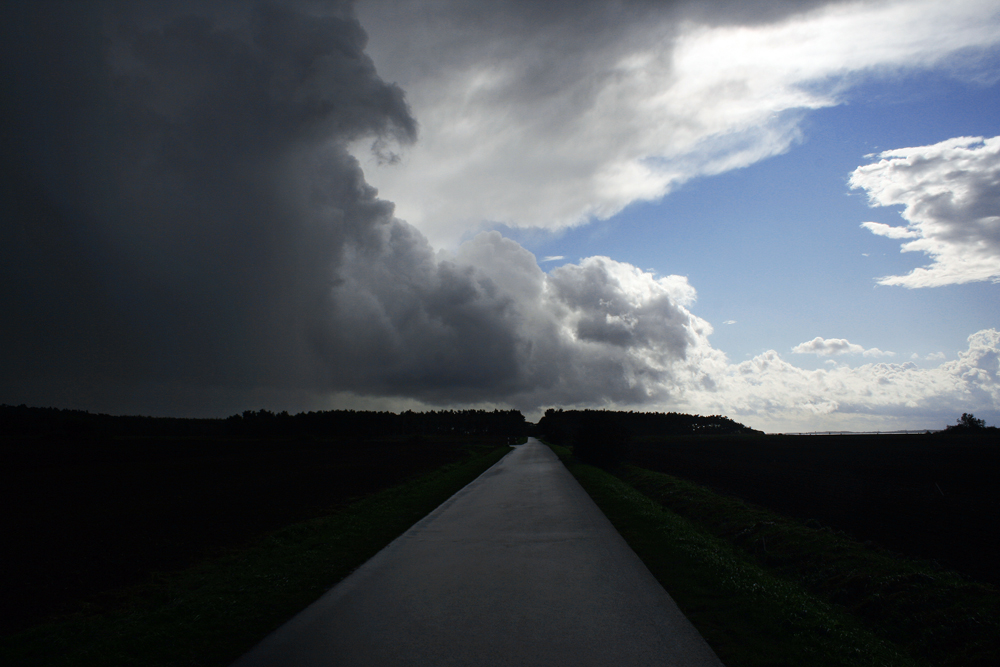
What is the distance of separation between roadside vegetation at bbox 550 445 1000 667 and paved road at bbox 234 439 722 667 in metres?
0.62

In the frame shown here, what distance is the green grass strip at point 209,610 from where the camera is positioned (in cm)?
626

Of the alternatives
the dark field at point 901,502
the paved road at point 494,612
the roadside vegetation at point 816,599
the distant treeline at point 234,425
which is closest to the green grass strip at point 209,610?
the paved road at point 494,612

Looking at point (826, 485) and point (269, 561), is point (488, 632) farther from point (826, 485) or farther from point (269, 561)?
point (826, 485)

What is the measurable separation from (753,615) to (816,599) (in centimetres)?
246

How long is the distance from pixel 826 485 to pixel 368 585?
28111mm

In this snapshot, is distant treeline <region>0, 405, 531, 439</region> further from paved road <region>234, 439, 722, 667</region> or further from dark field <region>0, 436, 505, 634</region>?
paved road <region>234, 439, 722, 667</region>

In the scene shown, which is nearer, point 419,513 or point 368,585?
point 368,585

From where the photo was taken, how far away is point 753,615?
7.18 m

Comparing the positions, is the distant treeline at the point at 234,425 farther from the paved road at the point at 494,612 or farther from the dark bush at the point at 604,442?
the paved road at the point at 494,612

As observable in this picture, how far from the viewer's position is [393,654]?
5543mm

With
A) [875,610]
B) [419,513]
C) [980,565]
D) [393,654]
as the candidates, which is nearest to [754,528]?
[980,565]

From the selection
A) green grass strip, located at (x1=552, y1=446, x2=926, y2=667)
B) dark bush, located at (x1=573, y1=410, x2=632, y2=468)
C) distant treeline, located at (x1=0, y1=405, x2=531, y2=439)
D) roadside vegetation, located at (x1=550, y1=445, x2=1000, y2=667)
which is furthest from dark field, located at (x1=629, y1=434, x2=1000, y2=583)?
distant treeline, located at (x1=0, y1=405, x2=531, y2=439)

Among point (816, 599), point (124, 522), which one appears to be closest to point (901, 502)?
point (816, 599)

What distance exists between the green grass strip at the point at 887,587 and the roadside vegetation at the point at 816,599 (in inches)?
0.7
